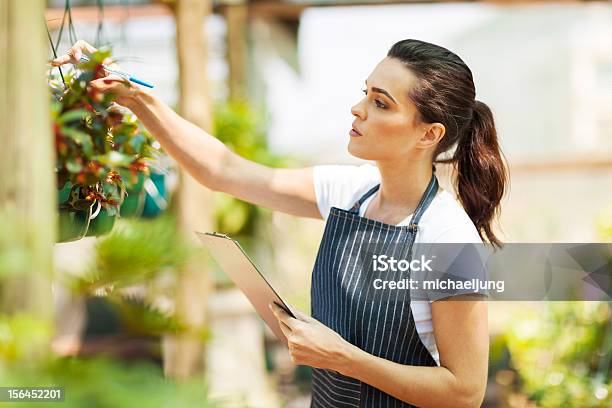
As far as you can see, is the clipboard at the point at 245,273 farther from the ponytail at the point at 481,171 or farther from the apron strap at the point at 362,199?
the ponytail at the point at 481,171

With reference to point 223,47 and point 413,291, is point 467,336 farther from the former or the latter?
point 223,47

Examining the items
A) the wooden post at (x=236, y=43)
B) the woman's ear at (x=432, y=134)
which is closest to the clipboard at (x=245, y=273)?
the woman's ear at (x=432, y=134)

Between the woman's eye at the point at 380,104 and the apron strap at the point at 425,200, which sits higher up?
Answer: the woman's eye at the point at 380,104

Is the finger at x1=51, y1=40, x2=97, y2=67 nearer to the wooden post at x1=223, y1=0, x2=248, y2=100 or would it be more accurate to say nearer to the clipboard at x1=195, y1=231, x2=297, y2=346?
the clipboard at x1=195, y1=231, x2=297, y2=346

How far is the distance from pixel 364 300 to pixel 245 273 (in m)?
0.24

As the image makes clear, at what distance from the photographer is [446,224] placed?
4.53 feet

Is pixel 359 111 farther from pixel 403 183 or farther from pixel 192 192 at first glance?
pixel 192 192

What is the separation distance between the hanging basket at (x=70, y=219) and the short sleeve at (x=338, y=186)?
51cm

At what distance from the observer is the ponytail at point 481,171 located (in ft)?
4.76

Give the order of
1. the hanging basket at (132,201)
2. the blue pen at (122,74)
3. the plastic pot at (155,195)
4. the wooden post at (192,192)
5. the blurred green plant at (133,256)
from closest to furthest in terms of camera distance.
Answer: the blurred green plant at (133,256)
the blue pen at (122,74)
the hanging basket at (132,201)
the plastic pot at (155,195)
the wooden post at (192,192)

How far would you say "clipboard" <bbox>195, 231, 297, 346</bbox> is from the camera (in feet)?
4.07

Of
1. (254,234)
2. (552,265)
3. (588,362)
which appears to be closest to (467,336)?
(552,265)

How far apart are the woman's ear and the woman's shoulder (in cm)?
10

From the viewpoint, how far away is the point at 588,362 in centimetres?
338
